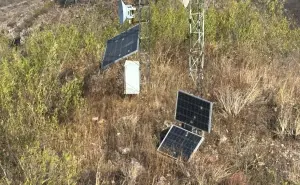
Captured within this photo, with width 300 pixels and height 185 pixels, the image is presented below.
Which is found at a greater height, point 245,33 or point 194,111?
point 245,33

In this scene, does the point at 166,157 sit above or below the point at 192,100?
below

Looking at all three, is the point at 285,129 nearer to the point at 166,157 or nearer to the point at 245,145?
the point at 245,145

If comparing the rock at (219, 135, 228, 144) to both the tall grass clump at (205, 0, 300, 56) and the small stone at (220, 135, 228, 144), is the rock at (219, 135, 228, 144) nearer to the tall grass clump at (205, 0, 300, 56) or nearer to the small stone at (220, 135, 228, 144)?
the small stone at (220, 135, 228, 144)

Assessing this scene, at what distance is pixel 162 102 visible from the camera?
7.93m

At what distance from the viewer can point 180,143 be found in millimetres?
6398

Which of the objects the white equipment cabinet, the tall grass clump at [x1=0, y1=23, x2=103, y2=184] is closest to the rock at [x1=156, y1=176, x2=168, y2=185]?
the tall grass clump at [x1=0, y1=23, x2=103, y2=184]

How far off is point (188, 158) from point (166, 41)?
4.64m

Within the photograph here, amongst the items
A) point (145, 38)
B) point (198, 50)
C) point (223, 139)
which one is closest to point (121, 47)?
point (145, 38)

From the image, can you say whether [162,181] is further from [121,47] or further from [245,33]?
[245,33]

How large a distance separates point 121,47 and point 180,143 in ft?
8.49

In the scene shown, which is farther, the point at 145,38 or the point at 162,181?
the point at 145,38

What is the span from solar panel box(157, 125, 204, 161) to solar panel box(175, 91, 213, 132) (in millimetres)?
187

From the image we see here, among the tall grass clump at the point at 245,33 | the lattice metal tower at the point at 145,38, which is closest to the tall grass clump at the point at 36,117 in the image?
the lattice metal tower at the point at 145,38

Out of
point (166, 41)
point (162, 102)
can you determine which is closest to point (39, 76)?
point (162, 102)
